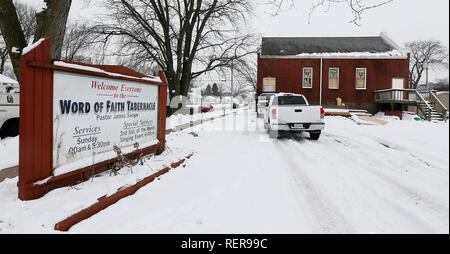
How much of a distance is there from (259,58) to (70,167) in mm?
23996

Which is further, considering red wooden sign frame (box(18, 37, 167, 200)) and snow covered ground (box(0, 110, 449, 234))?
red wooden sign frame (box(18, 37, 167, 200))

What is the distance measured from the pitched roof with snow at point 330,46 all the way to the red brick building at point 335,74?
0.34 ft

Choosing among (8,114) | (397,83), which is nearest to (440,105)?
(397,83)

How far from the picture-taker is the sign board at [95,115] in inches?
131

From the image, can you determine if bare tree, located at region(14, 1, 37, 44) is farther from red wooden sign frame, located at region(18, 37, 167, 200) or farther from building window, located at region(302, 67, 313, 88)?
red wooden sign frame, located at region(18, 37, 167, 200)

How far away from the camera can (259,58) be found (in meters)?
25.5

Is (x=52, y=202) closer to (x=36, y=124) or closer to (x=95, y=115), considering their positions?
(x=36, y=124)

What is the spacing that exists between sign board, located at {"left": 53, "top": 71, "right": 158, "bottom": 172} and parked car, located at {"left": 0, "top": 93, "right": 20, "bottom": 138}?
5818mm

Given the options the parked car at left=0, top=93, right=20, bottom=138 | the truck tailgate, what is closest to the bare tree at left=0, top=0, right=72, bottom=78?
the parked car at left=0, top=93, right=20, bottom=138

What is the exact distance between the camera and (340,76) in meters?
25.4

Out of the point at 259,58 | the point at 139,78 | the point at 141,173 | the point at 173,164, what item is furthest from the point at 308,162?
the point at 259,58

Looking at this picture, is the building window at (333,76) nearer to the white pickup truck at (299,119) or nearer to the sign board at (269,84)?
the sign board at (269,84)

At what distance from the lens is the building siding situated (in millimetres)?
25000

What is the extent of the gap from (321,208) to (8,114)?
31.4 ft
